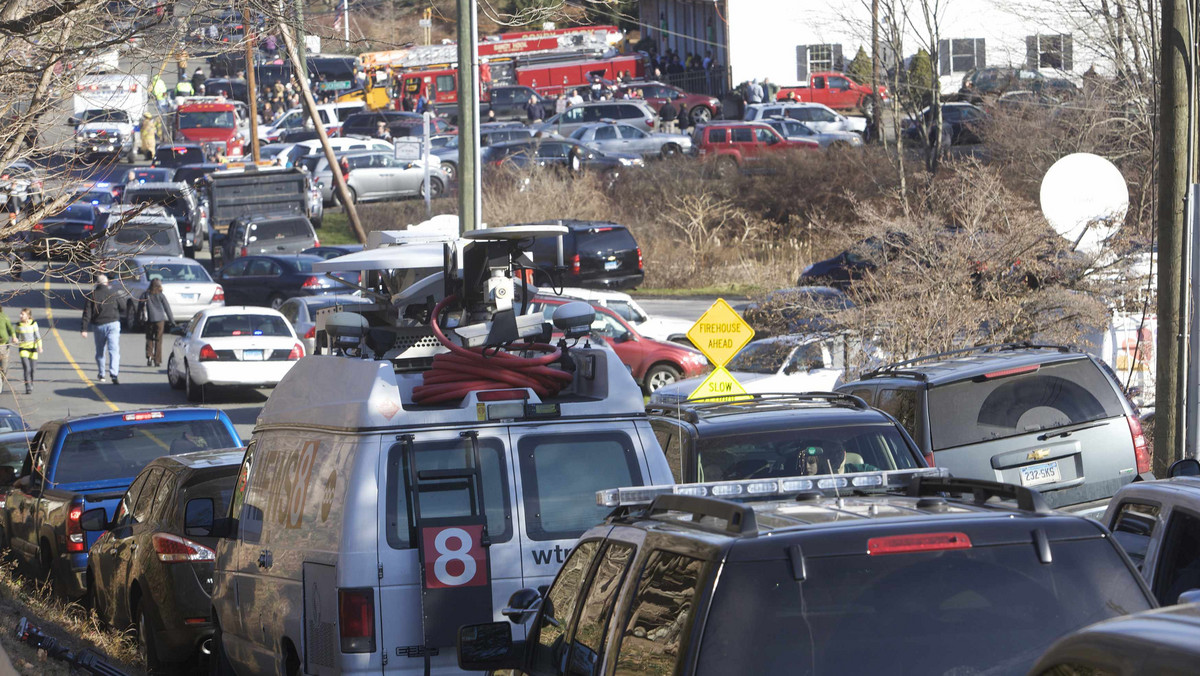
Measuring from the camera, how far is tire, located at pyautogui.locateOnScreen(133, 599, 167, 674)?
9852 mm

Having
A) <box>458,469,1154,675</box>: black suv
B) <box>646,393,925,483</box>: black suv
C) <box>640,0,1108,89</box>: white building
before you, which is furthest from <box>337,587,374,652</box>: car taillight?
<box>640,0,1108,89</box>: white building

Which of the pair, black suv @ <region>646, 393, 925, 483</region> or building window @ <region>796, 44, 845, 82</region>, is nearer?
black suv @ <region>646, 393, 925, 483</region>

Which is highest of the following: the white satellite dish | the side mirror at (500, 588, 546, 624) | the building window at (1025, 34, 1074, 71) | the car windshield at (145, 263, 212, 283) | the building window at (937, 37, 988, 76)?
the building window at (937, 37, 988, 76)

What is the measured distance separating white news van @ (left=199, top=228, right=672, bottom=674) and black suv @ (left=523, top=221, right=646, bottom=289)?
24599 millimetres

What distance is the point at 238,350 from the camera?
23.5 m

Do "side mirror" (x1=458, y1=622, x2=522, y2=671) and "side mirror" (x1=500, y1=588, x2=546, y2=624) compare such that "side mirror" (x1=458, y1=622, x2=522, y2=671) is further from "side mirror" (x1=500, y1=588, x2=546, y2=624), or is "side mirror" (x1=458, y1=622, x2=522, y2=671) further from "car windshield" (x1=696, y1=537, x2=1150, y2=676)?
"car windshield" (x1=696, y1=537, x2=1150, y2=676)

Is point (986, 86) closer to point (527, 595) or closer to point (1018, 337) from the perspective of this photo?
point (1018, 337)

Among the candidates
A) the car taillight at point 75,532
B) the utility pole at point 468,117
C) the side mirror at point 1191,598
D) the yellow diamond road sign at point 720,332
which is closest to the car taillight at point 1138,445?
the yellow diamond road sign at point 720,332

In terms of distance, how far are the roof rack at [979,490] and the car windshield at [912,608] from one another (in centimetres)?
19

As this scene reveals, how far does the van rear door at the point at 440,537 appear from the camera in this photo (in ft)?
21.0

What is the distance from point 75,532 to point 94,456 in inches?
38.5

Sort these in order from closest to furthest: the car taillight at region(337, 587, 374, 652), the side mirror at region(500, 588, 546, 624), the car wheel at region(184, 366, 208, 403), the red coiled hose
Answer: the side mirror at region(500, 588, 546, 624)
the car taillight at region(337, 587, 374, 652)
the red coiled hose
the car wheel at region(184, 366, 208, 403)

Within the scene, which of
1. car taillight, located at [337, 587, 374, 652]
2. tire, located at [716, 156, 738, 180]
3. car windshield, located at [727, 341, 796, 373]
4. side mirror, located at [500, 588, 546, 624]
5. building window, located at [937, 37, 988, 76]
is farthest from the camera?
building window, located at [937, 37, 988, 76]

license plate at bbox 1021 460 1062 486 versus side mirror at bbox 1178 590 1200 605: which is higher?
side mirror at bbox 1178 590 1200 605
